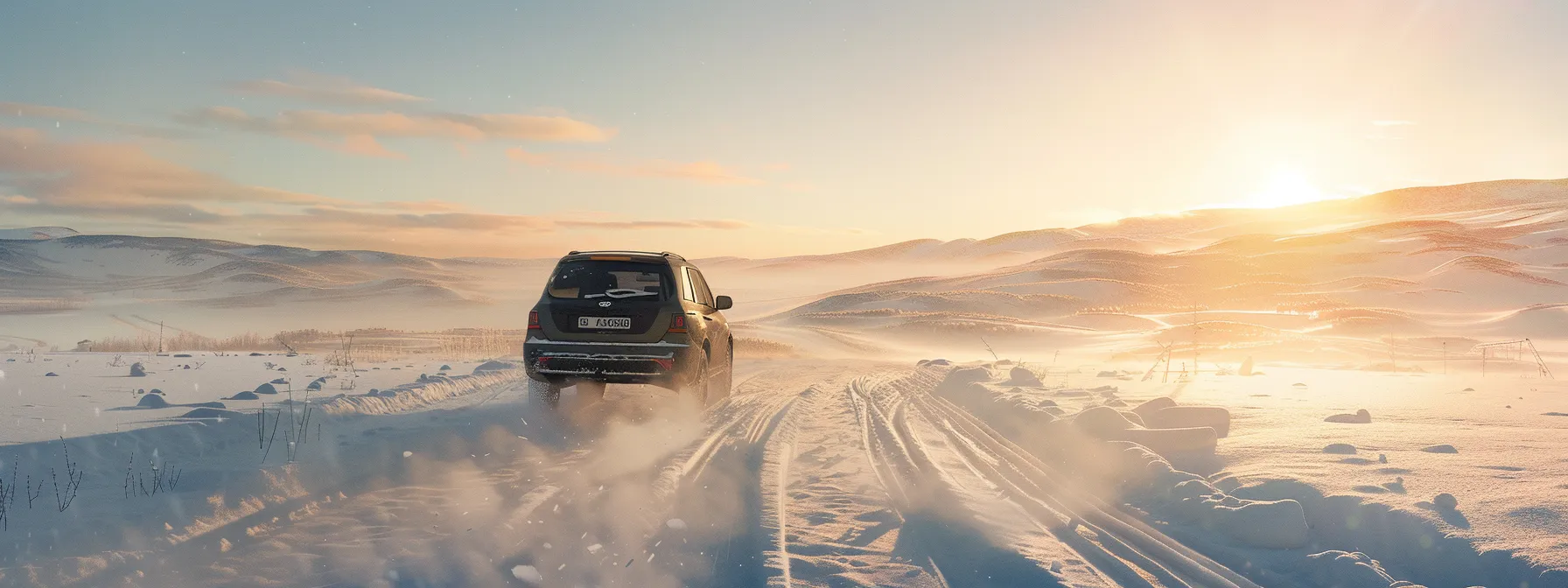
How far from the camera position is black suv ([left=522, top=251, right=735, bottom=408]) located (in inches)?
414

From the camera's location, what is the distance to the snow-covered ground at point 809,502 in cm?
481

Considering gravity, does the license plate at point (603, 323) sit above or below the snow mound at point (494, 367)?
above

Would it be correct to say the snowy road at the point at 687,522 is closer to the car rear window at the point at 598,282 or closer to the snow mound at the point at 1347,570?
the snow mound at the point at 1347,570

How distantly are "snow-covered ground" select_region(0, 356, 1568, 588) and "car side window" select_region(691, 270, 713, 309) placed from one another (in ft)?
7.17

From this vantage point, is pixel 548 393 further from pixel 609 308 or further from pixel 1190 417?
pixel 1190 417

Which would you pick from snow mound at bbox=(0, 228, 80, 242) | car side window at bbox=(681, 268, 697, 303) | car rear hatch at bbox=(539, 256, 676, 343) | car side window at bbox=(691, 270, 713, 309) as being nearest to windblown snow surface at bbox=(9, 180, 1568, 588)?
car rear hatch at bbox=(539, 256, 676, 343)

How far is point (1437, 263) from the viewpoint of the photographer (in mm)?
65062

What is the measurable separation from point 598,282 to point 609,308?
2.36ft

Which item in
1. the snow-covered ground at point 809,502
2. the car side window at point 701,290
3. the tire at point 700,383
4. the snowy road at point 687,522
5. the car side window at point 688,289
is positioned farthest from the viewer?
the car side window at point 701,290

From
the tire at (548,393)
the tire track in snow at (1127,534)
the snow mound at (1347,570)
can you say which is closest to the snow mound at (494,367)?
the tire at (548,393)

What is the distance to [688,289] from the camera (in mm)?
11531

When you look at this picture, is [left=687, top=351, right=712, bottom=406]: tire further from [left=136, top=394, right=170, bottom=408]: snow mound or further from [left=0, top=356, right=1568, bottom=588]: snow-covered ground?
[left=136, top=394, right=170, bottom=408]: snow mound

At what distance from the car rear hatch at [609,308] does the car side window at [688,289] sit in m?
0.41

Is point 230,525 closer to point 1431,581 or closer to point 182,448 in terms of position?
point 182,448
